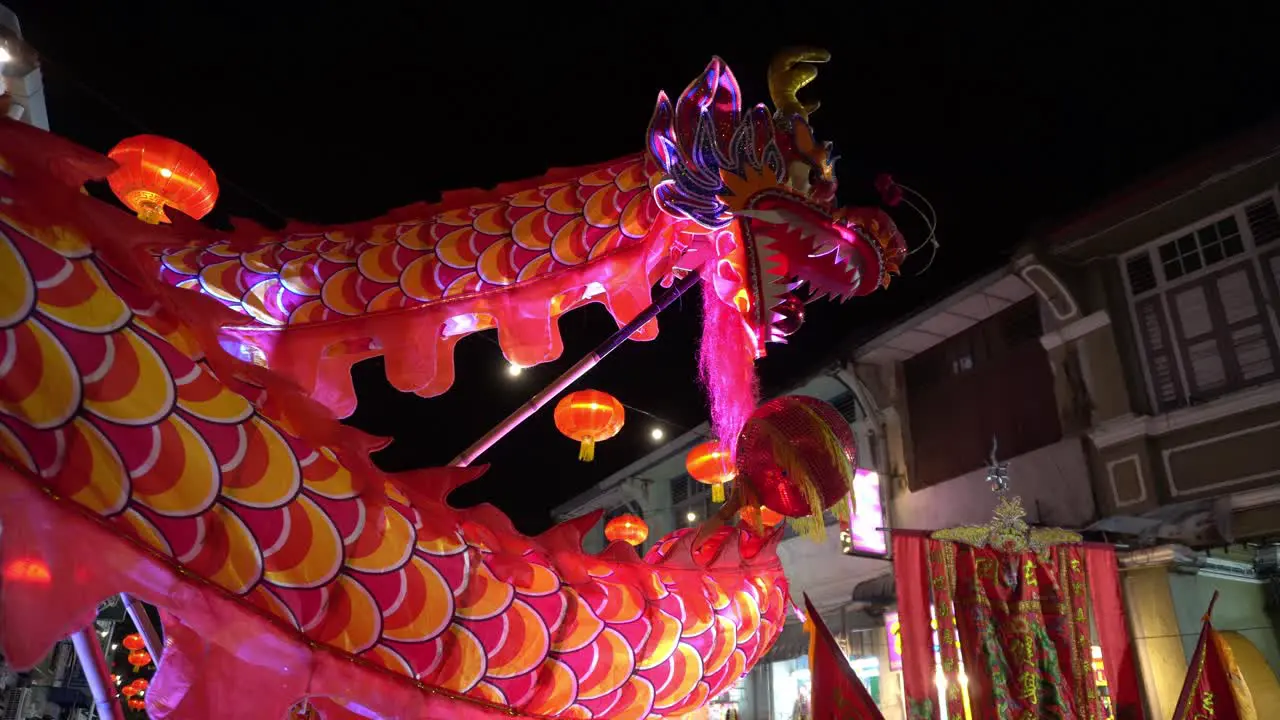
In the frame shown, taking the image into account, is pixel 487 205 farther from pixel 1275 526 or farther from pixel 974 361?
pixel 974 361

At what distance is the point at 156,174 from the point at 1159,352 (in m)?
11.3

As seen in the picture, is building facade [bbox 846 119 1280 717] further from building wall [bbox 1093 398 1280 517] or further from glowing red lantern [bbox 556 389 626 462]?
glowing red lantern [bbox 556 389 626 462]

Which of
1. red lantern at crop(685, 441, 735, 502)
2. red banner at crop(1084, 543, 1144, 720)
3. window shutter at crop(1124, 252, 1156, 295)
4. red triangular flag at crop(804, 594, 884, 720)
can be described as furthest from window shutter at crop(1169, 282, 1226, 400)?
red triangular flag at crop(804, 594, 884, 720)

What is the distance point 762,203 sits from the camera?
219cm

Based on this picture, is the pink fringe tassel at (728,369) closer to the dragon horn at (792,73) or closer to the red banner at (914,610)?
the dragon horn at (792,73)

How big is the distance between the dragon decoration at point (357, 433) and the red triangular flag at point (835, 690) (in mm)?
1477

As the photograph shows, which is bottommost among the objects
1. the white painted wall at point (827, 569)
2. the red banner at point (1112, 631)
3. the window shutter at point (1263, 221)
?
the red banner at point (1112, 631)

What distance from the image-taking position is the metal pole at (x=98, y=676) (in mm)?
1645

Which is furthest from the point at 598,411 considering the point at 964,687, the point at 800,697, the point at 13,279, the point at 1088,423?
the point at 800,697

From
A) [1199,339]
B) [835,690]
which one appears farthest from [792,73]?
[1199,339]

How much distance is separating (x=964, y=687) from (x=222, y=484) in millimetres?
6120

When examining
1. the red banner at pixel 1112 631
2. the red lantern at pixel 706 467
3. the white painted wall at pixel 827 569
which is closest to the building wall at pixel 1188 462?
the red banner at pixel 1112 631

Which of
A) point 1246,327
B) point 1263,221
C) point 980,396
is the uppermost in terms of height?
point 1263,221

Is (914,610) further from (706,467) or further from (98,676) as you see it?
(98,676)
